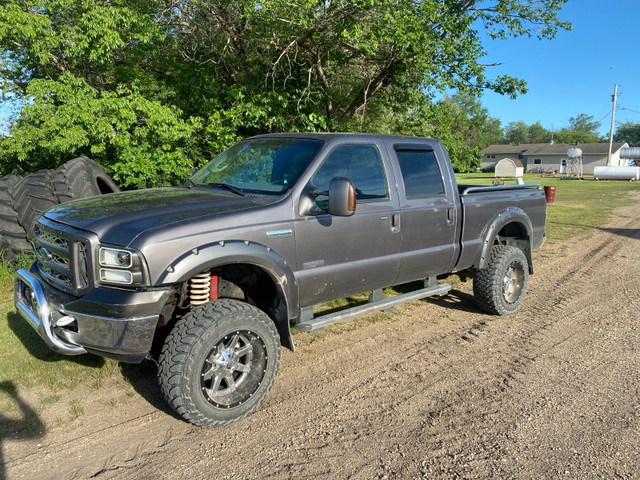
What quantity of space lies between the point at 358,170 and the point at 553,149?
244 feet

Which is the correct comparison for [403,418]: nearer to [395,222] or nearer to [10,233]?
[395,222]

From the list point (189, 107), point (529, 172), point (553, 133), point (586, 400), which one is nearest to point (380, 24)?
point (189, 107)

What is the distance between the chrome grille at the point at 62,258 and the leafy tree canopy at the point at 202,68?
4.77m

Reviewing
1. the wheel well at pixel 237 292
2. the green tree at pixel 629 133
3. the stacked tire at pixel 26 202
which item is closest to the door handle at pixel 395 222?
the wheel well at pixel 237 292

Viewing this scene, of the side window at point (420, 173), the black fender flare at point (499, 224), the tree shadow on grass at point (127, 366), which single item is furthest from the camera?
the black fender flare at point (499, 224)

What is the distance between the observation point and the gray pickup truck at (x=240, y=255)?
300 centimetres

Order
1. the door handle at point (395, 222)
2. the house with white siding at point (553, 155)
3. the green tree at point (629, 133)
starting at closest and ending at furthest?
1. the door handle at point (395, 222)
2. the house with white siding at point (553, 155)
3. the green tree at point (629, 133)

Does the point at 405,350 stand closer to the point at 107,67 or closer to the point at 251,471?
the point at 251,471

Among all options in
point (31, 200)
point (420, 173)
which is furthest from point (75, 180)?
point (420, 173)

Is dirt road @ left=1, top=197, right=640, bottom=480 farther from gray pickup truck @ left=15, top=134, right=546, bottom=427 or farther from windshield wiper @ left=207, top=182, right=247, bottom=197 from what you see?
windshield wiper @ left=207, top=182, right=247, bottom=197

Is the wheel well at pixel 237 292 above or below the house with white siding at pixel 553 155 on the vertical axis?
below

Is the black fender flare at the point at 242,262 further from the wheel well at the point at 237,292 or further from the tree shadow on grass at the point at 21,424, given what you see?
the tree shadow on grass at the point at 21,424

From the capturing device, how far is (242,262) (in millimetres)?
3354

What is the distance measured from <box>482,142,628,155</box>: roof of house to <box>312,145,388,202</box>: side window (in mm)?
69948
